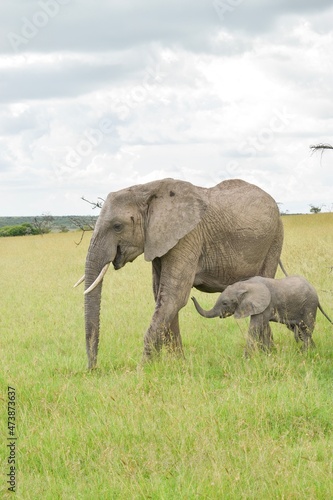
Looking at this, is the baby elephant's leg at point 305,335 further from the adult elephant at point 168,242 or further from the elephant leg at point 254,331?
the adult elephant at point 168,242

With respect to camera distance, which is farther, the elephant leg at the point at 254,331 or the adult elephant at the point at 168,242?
the elephant leg at the point at 254,331

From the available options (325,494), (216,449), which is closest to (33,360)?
(216,449)

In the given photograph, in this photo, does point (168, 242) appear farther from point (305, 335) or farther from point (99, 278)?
point (305, 335)

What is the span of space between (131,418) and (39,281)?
1420 cm

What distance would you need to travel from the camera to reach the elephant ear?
7.93 m

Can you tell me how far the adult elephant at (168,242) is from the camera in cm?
789

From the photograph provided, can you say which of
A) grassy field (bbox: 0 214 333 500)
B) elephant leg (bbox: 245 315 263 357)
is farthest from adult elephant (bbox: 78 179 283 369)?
elephant leg (bbox: 245 315 263 357)

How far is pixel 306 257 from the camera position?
1784 cm

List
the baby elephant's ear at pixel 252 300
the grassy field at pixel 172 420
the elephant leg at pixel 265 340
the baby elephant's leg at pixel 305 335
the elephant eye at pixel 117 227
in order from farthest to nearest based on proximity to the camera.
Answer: the baby elephant's leg at pixel 305 335
the elephant leg at pixel 265 340
the baby elephant's ear at pixel 252 300
the elephant eye at pixel 117 227
the grassy field at pixel 172 420

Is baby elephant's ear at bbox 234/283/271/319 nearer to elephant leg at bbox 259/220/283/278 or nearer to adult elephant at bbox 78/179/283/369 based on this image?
adult elephant at bbox 78/179/283/369

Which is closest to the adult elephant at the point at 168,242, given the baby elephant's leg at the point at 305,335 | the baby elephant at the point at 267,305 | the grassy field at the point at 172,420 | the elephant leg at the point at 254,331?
the baby elephant at the point at 267,305

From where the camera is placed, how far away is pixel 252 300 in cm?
829

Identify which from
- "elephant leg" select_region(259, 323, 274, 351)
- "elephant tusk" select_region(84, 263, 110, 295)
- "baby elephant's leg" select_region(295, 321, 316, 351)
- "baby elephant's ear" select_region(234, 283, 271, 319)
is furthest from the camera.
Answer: "baby elephant's leg" select_region(295, 321, 316, 351)

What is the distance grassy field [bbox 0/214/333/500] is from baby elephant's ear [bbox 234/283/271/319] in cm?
54
